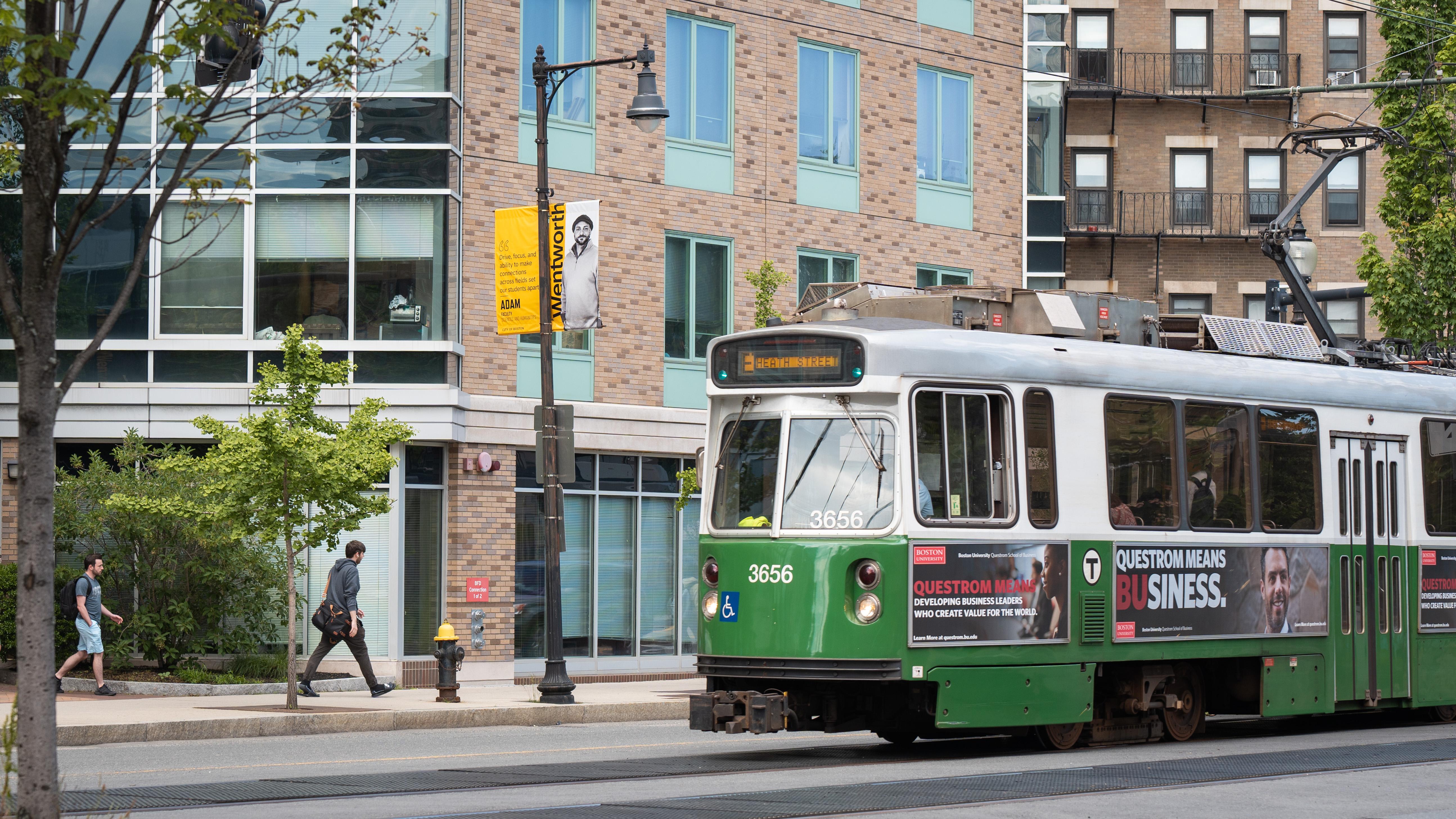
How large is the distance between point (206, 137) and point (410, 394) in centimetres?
416

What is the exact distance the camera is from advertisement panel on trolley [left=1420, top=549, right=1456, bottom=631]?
16828 millimetres

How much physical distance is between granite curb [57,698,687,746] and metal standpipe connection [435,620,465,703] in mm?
632

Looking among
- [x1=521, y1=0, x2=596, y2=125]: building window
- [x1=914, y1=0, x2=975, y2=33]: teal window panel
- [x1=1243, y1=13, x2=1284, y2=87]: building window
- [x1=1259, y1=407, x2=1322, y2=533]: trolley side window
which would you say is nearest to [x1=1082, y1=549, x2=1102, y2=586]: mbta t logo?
[x1=1259, y1=407, x2=1322, y2=533]: trolley side window

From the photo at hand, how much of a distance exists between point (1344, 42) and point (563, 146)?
20.1m

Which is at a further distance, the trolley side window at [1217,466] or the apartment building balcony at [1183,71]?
the apartment building balcony at [1183,71]

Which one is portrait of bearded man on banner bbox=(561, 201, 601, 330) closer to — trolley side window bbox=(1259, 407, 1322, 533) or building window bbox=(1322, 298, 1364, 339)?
trolley side window bbox=(1259, 407, 1322, 533)

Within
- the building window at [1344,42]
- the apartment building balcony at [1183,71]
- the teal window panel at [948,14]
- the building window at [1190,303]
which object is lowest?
the building window at [1190,303]

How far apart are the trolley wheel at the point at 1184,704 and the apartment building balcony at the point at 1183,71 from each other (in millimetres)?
24411

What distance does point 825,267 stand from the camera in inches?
1141

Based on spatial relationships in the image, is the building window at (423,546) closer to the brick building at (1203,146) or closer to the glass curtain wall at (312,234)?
the glass curtain wall at (312,234)

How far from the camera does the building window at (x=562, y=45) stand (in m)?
25.6

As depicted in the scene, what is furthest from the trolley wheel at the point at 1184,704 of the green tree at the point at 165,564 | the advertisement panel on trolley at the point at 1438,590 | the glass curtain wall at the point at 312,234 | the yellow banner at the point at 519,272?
the glass curtain wall at the point at 312,234

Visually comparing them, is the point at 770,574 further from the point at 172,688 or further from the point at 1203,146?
the point at 1203,146

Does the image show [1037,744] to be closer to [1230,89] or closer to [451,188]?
[451,188]
